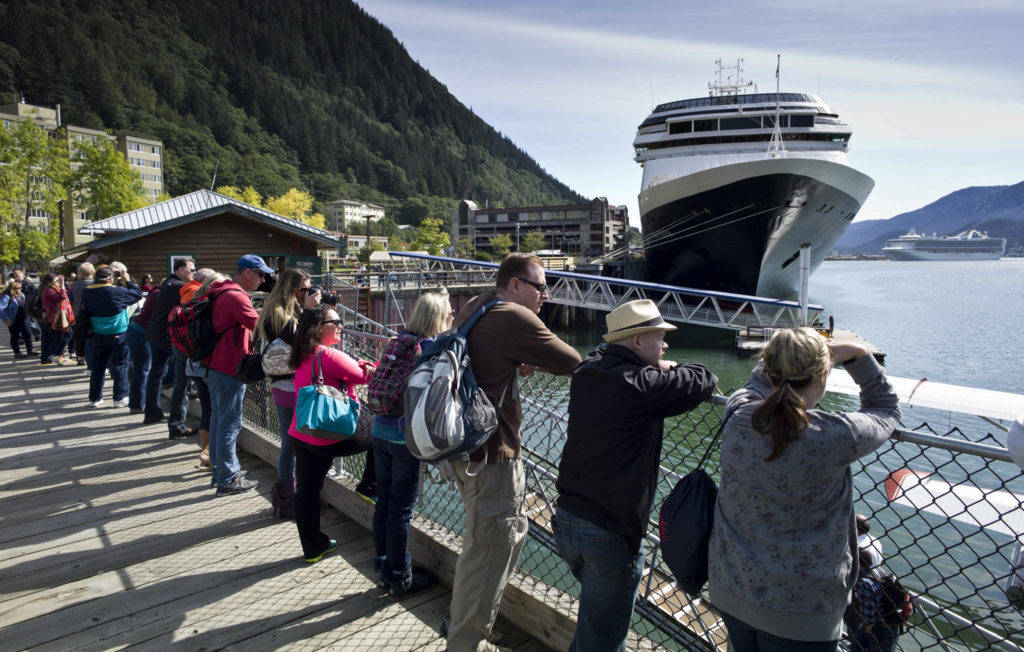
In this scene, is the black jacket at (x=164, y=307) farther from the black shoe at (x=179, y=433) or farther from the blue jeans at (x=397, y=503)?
the blue jeans at (x=397, y=503)

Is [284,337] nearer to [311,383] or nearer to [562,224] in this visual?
[311,383]

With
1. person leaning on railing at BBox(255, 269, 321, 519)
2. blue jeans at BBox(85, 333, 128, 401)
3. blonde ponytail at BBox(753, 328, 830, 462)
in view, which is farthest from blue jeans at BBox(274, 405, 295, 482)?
blue jeans at BBox(85, 333, 128, 401)

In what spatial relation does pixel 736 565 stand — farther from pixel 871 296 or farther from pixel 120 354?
pixel 871 296

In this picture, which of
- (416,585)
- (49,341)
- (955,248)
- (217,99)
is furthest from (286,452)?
(955,248)

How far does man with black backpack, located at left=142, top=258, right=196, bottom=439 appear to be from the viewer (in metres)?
5.41

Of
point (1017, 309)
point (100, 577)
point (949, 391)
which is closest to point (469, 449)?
point (100, 577)

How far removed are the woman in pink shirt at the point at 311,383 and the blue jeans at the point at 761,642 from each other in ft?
7.42

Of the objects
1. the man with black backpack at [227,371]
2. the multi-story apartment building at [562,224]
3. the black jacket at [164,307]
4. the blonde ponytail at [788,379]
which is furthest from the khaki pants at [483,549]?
the multi-story apartment building at [562,224]

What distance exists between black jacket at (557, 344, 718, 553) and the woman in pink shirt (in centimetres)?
169

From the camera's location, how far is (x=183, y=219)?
1504 centimetres

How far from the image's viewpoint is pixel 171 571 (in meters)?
3.37

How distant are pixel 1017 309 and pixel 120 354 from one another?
207ft

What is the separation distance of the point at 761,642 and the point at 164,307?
221 inches

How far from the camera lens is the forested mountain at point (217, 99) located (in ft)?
375
